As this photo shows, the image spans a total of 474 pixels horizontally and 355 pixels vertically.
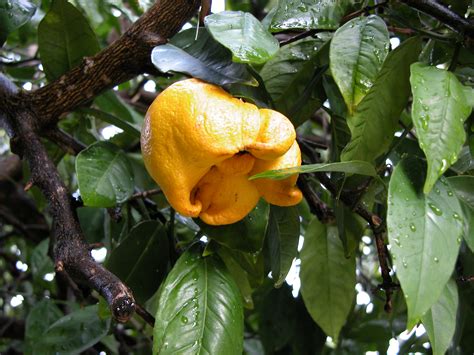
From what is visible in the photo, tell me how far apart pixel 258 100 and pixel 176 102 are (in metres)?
0.12

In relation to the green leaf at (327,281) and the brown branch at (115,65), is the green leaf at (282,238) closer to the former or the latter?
the green leaf at (327,281)

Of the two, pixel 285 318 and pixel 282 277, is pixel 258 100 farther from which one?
pixel 285 318

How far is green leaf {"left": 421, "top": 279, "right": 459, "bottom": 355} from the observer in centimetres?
61

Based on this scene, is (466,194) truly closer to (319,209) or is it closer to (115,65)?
(319,209)

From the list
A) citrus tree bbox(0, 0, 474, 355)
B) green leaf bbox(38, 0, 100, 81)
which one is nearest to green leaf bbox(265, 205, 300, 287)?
citrus tree bbox(0, 0, 474, 355)

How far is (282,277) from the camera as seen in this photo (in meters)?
0.78

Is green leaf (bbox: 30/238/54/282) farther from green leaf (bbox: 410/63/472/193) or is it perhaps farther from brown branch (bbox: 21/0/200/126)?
green leaf (bbox: 410/63/472/193)

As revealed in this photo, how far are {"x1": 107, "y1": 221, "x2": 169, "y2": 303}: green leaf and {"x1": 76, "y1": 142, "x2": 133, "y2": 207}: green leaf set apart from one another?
7cm

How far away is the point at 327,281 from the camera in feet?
2.94

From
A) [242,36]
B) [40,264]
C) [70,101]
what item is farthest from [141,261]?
[40,264]

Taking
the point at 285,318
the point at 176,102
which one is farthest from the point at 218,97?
the point at 285,318

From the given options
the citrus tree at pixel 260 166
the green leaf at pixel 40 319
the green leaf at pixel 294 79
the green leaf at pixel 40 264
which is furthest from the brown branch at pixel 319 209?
the green leaf at pixel 40 264

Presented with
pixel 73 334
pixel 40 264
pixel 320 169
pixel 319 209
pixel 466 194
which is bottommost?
pixel 40 264

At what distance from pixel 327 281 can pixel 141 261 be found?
0.25m
